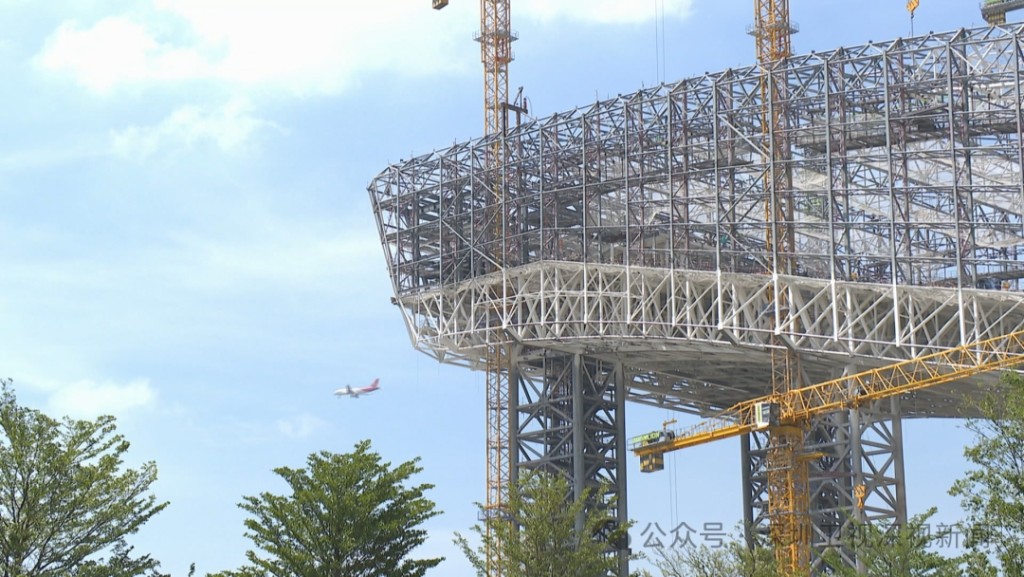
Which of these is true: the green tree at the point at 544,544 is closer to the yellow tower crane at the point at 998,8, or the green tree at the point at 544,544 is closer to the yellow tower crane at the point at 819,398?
the yellow tower crane at the point at 819,398

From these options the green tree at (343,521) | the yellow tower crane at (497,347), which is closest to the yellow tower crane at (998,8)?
the yellow tower crane at (497,347)

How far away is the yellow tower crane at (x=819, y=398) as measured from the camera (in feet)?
328

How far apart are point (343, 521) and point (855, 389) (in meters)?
43.8

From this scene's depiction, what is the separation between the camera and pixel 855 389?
106875mm

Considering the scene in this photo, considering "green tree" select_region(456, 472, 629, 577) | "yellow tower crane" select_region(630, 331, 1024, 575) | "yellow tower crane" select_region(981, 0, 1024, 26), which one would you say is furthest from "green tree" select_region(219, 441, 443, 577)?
"yellow tower crane" select_region(981, 0, 1024, 26)

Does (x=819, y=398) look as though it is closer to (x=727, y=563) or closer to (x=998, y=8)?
(x=727, y=563)

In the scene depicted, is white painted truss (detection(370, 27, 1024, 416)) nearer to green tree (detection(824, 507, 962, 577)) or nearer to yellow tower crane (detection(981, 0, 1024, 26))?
green tree (detection(824, 507, 962, 577))

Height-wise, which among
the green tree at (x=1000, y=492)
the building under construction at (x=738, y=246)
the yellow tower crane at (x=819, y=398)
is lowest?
the green tree at (x=1000, y=492)

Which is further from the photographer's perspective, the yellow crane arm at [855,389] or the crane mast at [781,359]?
the crane mast at [781,359]

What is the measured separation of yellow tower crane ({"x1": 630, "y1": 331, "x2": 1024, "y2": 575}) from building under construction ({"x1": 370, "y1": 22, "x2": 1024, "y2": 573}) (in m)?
1.58

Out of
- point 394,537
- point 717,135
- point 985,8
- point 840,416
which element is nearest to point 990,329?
point 840,416

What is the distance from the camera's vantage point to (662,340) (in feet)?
371

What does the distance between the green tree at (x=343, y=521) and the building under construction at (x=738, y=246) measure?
3829cm

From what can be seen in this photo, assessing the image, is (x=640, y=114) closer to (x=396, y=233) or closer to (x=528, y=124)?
(x=528, y=124)
